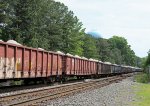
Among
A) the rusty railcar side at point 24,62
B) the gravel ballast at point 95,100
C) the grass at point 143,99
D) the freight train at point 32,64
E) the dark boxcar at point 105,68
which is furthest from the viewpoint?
the dark boxcar at point 105,68

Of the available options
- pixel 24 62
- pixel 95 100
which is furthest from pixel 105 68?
pixel 95 100

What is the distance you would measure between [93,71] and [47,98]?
3450 centimetres

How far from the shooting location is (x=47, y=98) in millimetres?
18766

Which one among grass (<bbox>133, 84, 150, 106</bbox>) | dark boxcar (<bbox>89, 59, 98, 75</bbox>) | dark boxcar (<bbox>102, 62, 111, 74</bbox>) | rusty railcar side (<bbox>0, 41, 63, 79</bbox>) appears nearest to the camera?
grass (<bbox>133, 84, 150, 106</bbox>)

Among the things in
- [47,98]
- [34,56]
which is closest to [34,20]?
[34,56]

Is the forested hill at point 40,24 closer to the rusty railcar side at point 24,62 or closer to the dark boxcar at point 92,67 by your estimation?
the dark boxcar at point 92,67

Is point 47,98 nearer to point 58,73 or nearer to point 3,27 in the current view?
point 58,73

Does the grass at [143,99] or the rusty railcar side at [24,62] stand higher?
the rusty railcar side at [24,62]

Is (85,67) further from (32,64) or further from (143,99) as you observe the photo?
(143,99)

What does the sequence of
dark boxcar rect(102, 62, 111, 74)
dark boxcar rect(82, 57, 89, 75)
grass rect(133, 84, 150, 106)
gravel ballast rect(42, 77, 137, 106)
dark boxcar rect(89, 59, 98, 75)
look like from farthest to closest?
dark boxcar rect(102, 62, 111, 74), dark boxcar rect(89, 59, 98, 75), dark boxcar rect(82, 57, 89, 75), grass rect(133, 84, 150, 106), gravel ballast rect(42, 77, 137, 106)

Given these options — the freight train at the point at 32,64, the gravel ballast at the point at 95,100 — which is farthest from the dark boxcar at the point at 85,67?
the gravel ballast at the point at 95,100

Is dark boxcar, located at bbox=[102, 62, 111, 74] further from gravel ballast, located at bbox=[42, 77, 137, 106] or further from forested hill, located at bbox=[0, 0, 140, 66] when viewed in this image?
gravel ballast, located at bbox=[42, 77, 137, 106]

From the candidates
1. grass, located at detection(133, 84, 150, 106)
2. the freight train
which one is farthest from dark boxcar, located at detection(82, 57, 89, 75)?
grass, located at detection(133, 84, 150, 106)

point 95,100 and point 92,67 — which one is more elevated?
point 92,67
